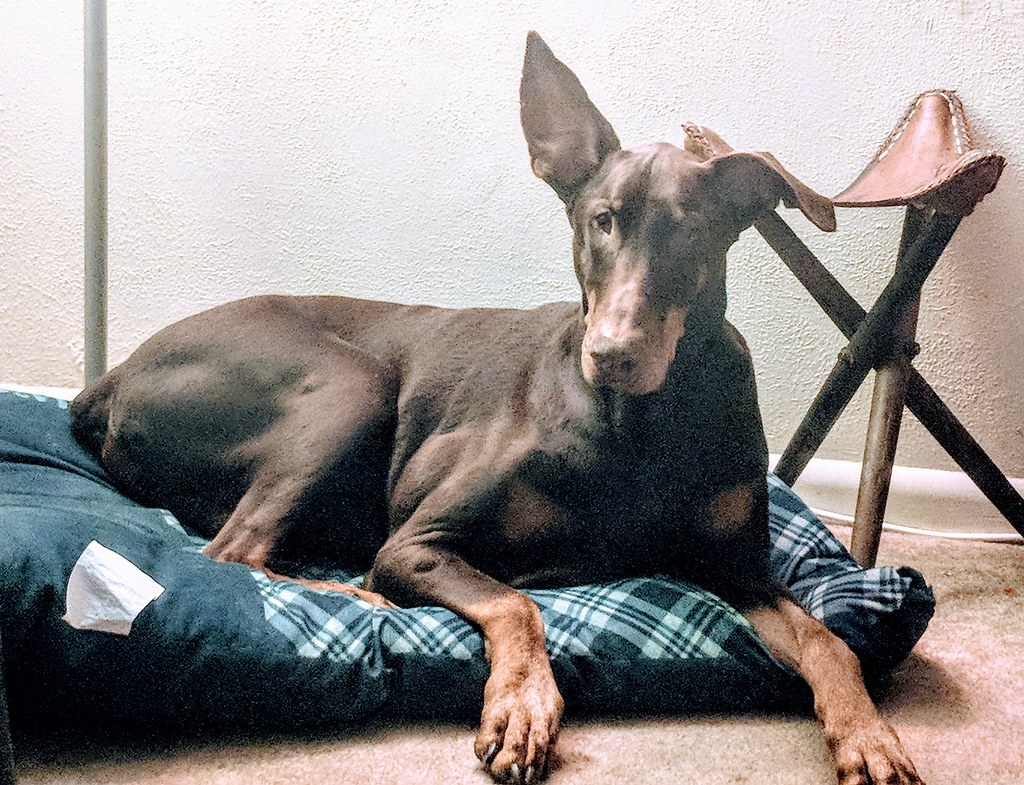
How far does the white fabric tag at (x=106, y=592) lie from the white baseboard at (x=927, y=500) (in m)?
1.69

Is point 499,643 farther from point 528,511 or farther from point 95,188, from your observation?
point 95,188

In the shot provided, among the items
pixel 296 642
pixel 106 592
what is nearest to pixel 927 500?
pixel 296 642

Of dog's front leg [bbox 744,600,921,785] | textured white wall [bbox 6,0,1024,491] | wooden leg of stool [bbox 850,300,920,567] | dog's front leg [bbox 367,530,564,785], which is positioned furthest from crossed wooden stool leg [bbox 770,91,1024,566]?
dog's front leg [bbox 367,530,564,785]

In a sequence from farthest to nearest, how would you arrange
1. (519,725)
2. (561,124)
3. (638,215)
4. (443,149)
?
(443,149) → (561,124) → (638,215) → (519,725)

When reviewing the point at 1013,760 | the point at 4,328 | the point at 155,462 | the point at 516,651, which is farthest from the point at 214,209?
the point at 1013,760

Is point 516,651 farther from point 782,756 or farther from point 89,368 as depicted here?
point 89,368

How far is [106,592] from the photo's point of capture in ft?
4.55

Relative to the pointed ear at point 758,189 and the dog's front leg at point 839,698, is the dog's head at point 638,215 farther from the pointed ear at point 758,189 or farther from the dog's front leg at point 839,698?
the dog's front leg at point 839,698

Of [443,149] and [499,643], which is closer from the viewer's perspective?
[499,643]

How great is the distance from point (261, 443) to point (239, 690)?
0.62m

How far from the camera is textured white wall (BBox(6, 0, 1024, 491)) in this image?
2416mm

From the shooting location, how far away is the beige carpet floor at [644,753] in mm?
1302

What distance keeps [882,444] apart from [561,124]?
920 mm

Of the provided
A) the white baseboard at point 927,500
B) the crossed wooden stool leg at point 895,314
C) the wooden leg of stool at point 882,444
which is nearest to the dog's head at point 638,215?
the crossed wooden stool leg at point 895,314
